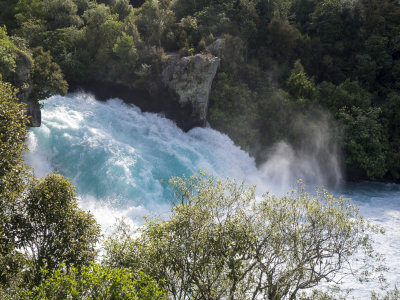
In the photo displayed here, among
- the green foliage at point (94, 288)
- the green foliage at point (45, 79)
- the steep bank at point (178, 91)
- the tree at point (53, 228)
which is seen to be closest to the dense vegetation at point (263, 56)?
the steep bank at point (178, 91)

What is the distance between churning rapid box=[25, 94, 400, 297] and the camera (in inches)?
913

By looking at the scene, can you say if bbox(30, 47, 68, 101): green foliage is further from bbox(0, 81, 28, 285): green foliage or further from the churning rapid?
bbox(0, 81, 28, 285): green foliage

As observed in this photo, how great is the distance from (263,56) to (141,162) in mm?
22973

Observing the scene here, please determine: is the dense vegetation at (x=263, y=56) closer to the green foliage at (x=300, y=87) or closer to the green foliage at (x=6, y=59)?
the green foliage at (x=300, y=87)

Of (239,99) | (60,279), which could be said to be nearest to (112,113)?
(239,99)

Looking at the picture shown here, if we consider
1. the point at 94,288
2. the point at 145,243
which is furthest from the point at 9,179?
the point at 94,288

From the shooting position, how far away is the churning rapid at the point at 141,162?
23188 millimetres

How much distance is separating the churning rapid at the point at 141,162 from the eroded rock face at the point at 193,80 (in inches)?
99.1

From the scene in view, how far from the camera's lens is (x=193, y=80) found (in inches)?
1312

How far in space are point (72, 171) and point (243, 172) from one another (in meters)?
16.3

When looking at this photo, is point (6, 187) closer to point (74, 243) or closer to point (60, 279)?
point (74, 243)

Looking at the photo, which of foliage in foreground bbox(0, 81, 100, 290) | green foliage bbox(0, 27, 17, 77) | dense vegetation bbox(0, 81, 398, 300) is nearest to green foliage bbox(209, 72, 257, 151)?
green foliage bbox(0, 27, 17, 77)

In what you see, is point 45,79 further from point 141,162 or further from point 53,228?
point 53,228

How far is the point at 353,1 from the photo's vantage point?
136ft
